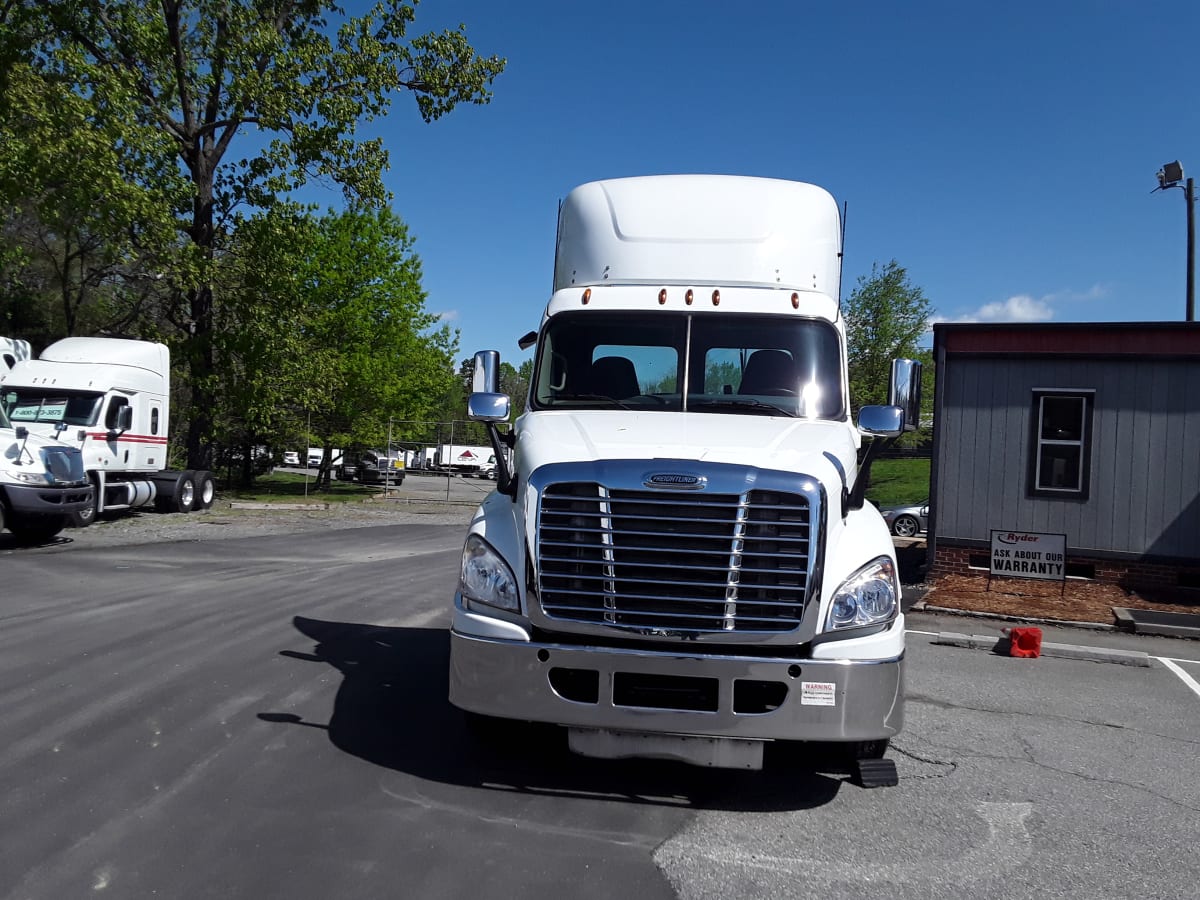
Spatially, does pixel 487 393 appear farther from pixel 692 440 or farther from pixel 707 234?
pixel 707 234

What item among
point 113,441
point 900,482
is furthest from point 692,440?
point 900,482

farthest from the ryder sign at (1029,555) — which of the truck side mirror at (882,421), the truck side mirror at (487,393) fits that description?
the truck side mirror at (487,393)

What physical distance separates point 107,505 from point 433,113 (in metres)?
14.1

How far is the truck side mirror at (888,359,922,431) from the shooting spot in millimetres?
5578

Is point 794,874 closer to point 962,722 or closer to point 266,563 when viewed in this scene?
point 962,722

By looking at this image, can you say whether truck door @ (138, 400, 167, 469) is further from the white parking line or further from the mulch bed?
the white parking line

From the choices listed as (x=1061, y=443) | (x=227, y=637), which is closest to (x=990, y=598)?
(x=1061, y=443)

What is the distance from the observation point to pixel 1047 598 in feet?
41.7

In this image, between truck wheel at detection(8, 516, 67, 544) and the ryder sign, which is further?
truck wheel at detection(8, 516, 67, 544)

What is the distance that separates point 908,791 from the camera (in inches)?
188

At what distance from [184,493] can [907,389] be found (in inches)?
812

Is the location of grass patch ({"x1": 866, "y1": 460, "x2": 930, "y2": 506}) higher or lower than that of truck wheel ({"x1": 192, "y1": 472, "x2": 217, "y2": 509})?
higher

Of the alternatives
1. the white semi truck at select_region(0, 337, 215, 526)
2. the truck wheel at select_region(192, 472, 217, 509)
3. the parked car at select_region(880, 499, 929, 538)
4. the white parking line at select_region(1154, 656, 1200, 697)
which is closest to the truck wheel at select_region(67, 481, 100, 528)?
the white semi truck at select_region(0, 337, 215, 526)

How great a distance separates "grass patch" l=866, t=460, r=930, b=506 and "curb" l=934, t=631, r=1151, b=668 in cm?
2353
